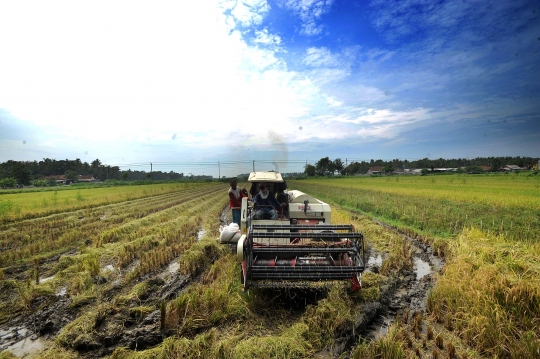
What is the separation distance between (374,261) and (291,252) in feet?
12.9

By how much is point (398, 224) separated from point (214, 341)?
11.9 m

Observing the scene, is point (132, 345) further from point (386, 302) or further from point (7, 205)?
point (7, 205)

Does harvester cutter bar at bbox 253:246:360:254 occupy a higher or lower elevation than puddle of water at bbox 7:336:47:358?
higher

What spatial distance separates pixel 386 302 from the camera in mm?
5418

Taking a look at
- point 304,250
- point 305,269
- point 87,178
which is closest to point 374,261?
point 304,250

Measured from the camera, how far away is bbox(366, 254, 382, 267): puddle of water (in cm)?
762

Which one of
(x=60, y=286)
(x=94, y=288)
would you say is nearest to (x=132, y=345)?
(x=94, y=288)

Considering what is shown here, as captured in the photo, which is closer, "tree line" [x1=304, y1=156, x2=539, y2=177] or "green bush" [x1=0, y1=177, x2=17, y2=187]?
"green bush" [x1=0, y1=177, x2=17, y2=187]

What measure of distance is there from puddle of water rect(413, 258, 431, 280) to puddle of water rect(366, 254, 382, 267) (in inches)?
35.4

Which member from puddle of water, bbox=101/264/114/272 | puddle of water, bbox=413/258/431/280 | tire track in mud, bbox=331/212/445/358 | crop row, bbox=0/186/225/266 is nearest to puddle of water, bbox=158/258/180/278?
puddle of water, bbox=101/264/114/272

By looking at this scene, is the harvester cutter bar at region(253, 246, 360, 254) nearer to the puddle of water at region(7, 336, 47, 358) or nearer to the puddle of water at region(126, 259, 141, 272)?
the puddle of water at region(7, 336, 47, 358)

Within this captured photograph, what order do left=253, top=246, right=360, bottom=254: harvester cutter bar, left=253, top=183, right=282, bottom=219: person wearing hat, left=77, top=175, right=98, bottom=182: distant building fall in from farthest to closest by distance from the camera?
left=77, top=175, right=98, bottom=182: distant building
left=253, top=183, right=282, bottom=219: person wearing hat
left=253, top=246, right=360, bottom=254: harvester cutter bar

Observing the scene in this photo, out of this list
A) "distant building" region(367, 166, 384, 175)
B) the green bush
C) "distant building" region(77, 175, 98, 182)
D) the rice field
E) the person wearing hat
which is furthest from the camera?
"distant building" region(367, 166, 384, 175)

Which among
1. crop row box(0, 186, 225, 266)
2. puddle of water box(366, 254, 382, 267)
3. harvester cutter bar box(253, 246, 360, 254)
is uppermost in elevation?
harvester cutter bar box(253, 246, 360, 254)
